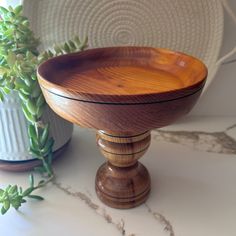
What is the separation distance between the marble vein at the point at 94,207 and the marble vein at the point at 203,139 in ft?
0.71

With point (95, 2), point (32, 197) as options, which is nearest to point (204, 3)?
point (95, 2)

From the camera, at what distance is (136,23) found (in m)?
0.58

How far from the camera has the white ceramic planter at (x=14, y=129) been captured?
18.5 inches

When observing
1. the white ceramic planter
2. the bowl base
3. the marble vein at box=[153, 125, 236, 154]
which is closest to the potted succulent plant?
the white ceramic planter

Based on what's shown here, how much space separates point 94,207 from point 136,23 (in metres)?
0.33

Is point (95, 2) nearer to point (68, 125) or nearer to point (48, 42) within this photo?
point (48, 42)

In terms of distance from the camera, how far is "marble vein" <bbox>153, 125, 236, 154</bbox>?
59 centimetres

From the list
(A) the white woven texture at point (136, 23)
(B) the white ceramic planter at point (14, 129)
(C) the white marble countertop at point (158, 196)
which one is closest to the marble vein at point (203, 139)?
(C) the white marble countertop at point (158, 196)

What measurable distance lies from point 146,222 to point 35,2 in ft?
1.36

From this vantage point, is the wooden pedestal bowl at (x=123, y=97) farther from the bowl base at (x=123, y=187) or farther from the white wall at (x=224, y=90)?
the white wall at (x=224, y=90)

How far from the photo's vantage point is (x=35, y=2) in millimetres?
565

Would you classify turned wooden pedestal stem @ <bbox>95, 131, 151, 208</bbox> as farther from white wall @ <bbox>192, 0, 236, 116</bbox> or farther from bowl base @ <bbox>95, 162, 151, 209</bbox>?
white wall @ <bbox>192, 0, 236, 116</bbox>

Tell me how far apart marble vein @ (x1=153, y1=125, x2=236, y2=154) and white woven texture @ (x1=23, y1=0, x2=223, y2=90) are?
130mm

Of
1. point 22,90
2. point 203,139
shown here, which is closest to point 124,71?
point 22,90
